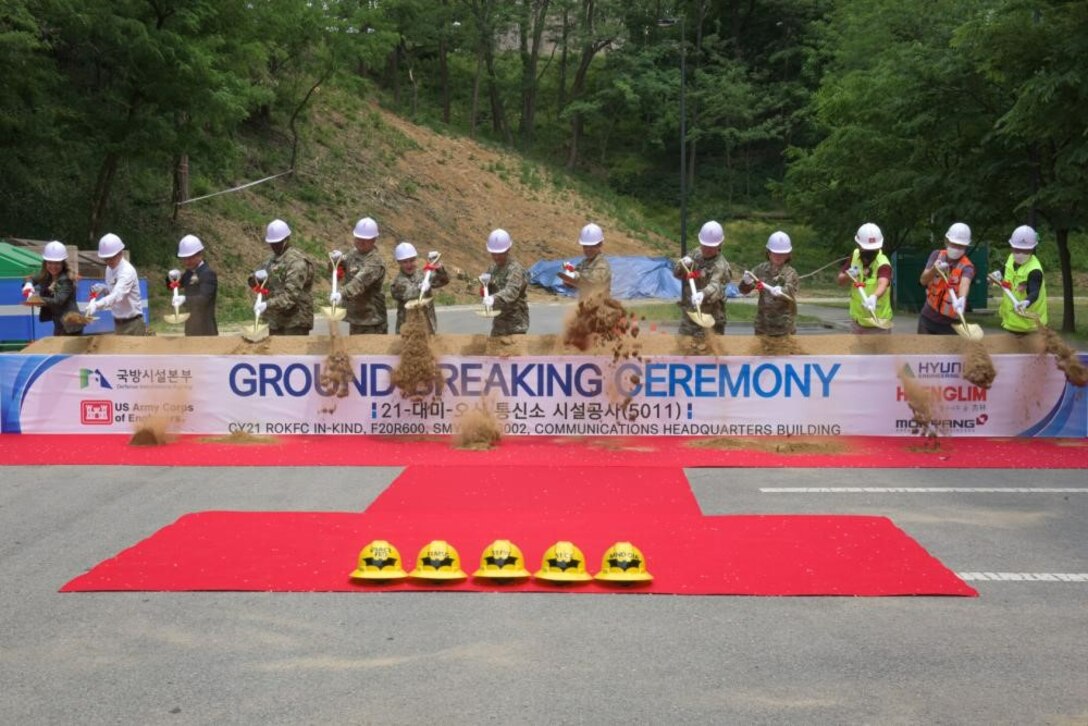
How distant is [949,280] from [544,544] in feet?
22.3

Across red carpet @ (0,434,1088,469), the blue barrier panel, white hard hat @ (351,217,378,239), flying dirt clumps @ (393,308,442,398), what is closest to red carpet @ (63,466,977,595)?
red carpet @ (0,434,1088,469)

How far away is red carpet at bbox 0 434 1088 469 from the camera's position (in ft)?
36.7

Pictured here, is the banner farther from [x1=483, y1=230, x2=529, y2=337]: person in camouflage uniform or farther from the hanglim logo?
[x1=483, y1=230, x2=529, y2=337]: person in camouflage uniform

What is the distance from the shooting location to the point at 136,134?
100 ft

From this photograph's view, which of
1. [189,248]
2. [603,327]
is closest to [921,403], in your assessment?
[603,327]

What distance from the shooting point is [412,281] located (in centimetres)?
1303

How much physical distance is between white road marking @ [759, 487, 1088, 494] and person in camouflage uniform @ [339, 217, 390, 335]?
5423 mm

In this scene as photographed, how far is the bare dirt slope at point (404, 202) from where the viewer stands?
43.1 meters

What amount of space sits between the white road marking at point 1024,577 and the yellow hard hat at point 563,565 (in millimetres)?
2474

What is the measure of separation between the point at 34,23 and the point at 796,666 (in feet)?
85.6

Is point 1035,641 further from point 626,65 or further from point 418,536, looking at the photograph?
point 626,65

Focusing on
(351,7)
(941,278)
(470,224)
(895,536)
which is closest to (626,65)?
(470,224)

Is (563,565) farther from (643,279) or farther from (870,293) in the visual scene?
(643,279)


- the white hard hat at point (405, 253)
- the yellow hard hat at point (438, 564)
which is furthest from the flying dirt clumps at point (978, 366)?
the yellow hard hat at point (438, 564)
